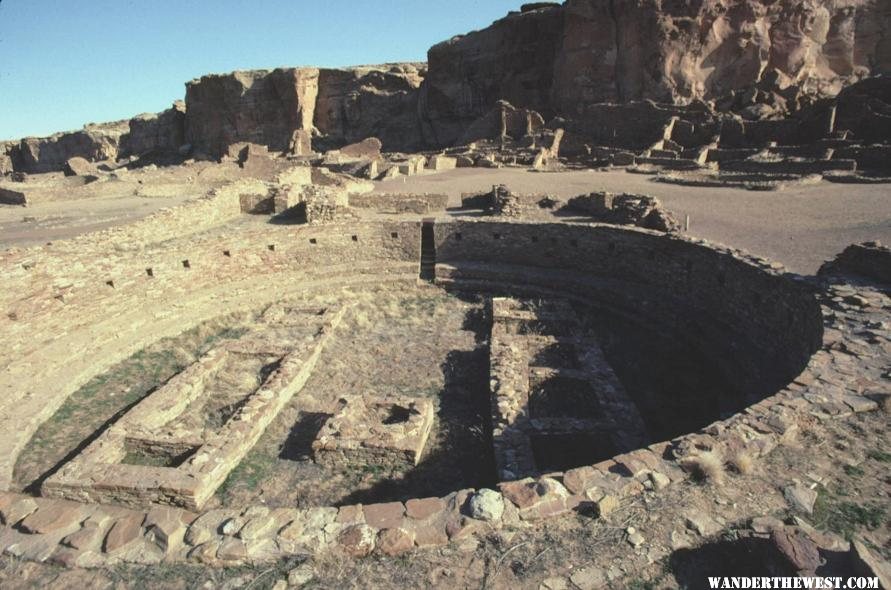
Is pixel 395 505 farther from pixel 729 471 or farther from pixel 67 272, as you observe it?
pixel 67 272

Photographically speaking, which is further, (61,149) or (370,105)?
(61,149)

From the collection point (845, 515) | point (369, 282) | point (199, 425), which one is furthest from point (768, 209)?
point (199, 425)

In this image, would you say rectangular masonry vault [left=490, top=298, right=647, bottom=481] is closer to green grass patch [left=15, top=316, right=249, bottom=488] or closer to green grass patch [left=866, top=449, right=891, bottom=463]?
green grass patch [left=866, top=449, right=891, bottom=463]

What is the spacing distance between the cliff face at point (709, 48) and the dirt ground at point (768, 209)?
18.0 meters

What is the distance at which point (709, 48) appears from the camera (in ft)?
123

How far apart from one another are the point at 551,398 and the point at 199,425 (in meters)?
5.82

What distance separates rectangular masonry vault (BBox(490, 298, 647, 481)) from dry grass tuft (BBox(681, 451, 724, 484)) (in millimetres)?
2403

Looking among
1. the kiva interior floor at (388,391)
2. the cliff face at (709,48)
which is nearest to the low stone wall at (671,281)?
the kiva interior floor at (388,391)

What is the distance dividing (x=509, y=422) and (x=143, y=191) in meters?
23.1

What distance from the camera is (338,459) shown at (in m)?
7.16

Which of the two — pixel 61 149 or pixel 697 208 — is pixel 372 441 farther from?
pixel 61 149

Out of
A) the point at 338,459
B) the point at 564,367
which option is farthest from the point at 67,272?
the point at 564,367

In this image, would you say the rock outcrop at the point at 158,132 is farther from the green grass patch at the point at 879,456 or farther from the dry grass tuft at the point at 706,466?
the green grass patch at the point at 879,456

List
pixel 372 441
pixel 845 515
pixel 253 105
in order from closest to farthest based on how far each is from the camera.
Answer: pixel 845 515
pixel 372 441
pixel 253 105
